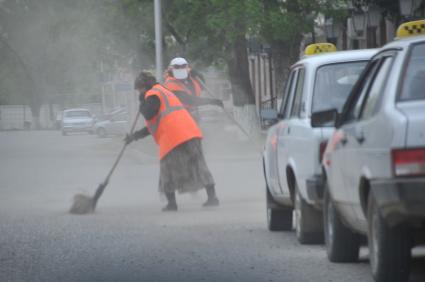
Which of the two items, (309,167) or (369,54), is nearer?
(309,167)

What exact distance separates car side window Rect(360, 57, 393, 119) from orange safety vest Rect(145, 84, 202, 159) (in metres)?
7.44

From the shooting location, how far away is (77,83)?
114 meters

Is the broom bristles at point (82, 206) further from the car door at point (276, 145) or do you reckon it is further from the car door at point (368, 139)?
the car door at point (368, 139)

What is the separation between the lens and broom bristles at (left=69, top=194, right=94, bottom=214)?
631 inches

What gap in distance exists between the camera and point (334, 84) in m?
11.5

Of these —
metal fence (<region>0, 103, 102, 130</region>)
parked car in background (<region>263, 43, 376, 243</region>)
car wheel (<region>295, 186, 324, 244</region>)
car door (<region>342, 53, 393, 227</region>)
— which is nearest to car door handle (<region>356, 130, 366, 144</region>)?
car door (<region>342, 53, 393, 227</region>)

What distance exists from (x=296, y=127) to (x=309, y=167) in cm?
77

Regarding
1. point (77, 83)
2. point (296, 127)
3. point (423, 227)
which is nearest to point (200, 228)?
point (296, 127)

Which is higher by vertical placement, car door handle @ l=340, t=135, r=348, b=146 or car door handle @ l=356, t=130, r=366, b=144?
car door handle @ l=356, t=130, r=366, b=144

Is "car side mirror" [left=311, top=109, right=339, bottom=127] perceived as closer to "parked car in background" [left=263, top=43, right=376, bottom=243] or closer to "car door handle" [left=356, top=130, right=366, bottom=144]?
"parked car in background" [left=263, top=43, right=376, bottom=243]

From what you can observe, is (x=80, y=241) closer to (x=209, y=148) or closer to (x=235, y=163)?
(x=235, y=163)

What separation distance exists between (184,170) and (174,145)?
12.3 inches

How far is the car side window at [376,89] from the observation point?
8281 millimetres

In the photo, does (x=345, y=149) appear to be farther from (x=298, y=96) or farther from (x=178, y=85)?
(x=178, y=85)
